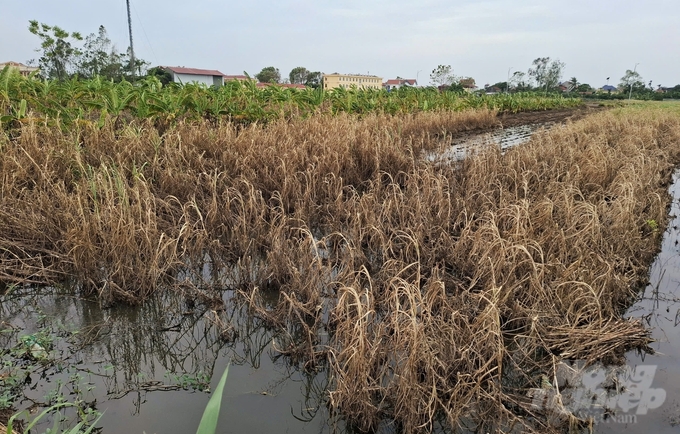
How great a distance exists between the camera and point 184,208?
3.22 metres

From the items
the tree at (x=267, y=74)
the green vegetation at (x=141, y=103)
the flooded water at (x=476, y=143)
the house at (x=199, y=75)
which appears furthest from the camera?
the tree at (x=267, y=74)

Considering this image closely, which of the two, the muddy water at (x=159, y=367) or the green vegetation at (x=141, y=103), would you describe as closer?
the muddy water at (x=159, y=367)

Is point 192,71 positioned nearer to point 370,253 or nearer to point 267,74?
point 267,74

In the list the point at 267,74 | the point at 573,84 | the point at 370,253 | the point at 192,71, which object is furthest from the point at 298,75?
the point at 370,253

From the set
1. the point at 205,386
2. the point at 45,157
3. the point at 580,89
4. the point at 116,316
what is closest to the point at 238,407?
the point at 205,386

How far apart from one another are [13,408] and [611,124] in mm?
11054

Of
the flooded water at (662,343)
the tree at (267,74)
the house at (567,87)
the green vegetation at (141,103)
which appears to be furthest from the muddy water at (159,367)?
the house at (567,87)

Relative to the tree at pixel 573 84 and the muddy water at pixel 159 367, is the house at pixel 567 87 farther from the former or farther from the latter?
the muddy water at pixel 159 367

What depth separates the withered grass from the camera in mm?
1914

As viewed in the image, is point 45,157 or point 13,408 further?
point 45,157

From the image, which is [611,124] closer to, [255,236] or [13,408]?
[255,236]

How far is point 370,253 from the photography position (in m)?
3.29

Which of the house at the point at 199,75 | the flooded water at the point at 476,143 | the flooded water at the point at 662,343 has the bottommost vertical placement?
the flooded water at the point at 662,343

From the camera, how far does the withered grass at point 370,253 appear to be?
191cm
